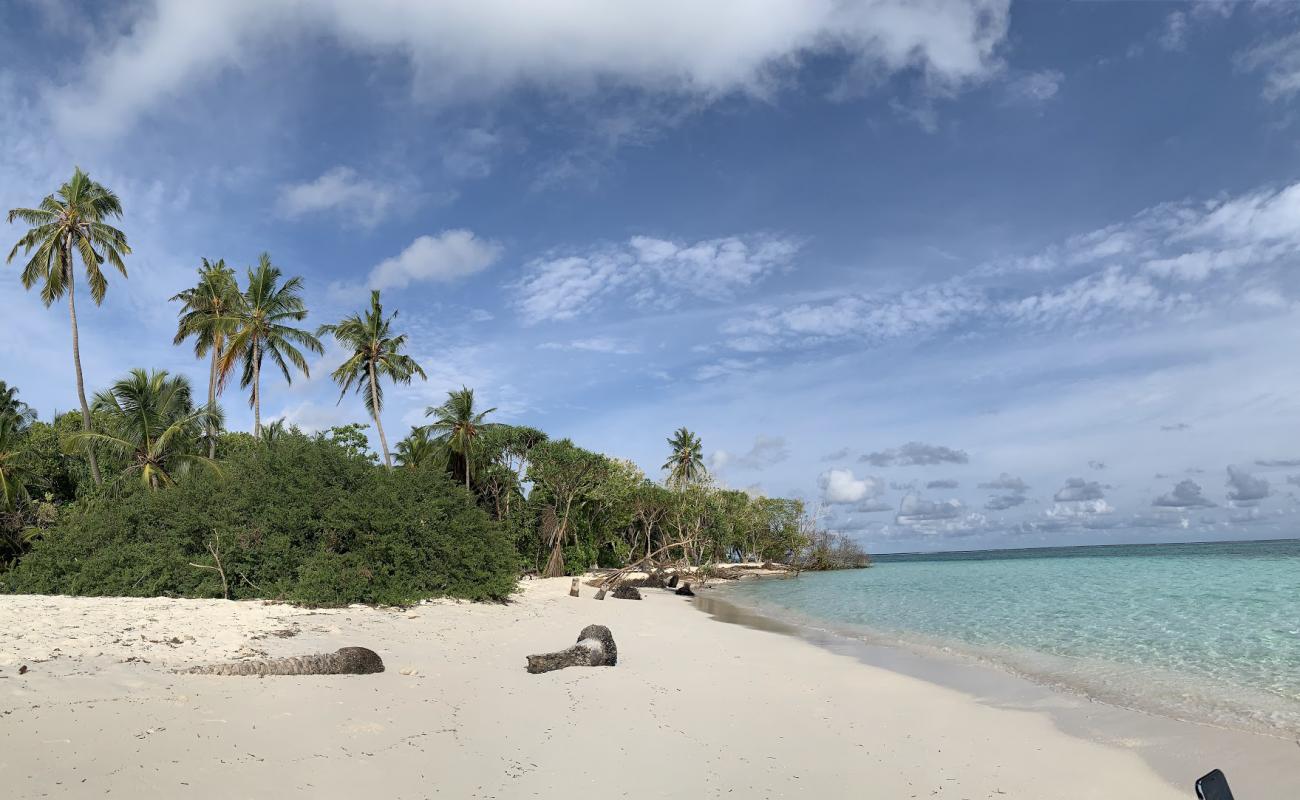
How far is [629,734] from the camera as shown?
6926 mm

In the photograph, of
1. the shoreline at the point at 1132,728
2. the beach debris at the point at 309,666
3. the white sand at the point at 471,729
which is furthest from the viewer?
the beach debris at the point at 309,666

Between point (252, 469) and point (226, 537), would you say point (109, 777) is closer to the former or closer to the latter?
point (226, 537)

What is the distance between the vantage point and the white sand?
525 centimetres

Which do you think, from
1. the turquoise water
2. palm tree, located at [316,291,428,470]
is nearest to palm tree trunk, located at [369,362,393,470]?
palm tree, located at [316,291,428,470]

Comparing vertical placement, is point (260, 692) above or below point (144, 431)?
below

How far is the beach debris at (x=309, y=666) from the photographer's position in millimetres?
7844

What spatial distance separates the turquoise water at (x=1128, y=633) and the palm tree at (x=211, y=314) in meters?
23.2

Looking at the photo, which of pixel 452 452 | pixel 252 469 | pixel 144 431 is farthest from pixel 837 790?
pixel 452 452

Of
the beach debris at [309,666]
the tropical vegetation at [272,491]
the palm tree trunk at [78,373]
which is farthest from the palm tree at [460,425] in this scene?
the beach debris at [309,666]

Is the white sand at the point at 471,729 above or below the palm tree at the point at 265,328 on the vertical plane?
below

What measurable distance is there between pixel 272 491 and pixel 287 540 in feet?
5.26

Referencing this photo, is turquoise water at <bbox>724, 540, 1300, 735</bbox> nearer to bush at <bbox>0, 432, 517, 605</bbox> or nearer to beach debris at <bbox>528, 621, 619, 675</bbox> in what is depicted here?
beach debris at <bbox>528, 621, 619, 675</bbox>

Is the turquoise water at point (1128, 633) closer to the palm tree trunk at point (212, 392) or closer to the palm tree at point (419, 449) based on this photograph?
the palm tree at point (419, 449)

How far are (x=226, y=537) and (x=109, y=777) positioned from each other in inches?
471
